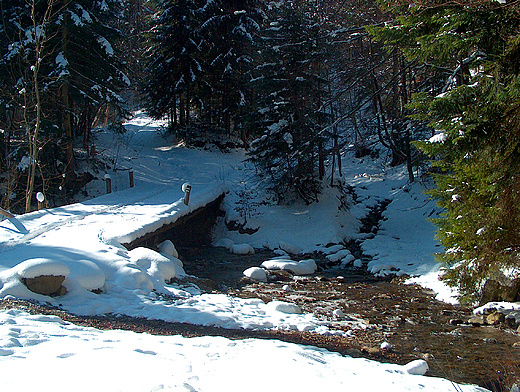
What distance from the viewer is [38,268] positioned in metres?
6.62

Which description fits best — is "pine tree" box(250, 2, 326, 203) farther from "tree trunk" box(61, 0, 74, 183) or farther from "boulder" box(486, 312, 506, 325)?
"tree trunk" box(61, 0, 74, 183)

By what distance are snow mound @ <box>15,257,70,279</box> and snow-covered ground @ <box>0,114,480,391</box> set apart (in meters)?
0.02

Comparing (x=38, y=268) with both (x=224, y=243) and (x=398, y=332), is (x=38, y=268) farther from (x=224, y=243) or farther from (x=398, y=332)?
(x=224, y=243)

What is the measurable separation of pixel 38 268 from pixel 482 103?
6931mm

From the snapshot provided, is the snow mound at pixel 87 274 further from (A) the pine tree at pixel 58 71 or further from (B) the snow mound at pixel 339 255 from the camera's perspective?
Result: (A) the pine tree at pixel 58 71

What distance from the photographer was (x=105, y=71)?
19.8 m

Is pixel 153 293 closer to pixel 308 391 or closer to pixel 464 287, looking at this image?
pixel 308 391

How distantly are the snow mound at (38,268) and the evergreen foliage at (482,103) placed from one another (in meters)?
6.11

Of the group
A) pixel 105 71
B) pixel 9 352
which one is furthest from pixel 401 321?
pixel 105 71

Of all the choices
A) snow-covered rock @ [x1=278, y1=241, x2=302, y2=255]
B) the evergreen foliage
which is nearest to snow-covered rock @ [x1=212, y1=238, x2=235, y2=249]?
snow-covered rock @ [x1=278, y1=241, x2=302, y2=255]

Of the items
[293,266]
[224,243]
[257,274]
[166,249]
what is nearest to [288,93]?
[224,243]

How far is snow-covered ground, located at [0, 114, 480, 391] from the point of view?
380cm

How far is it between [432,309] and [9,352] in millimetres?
7733

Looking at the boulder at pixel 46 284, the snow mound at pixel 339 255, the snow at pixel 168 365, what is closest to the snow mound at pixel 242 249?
the snow mound at pixel 339 255
